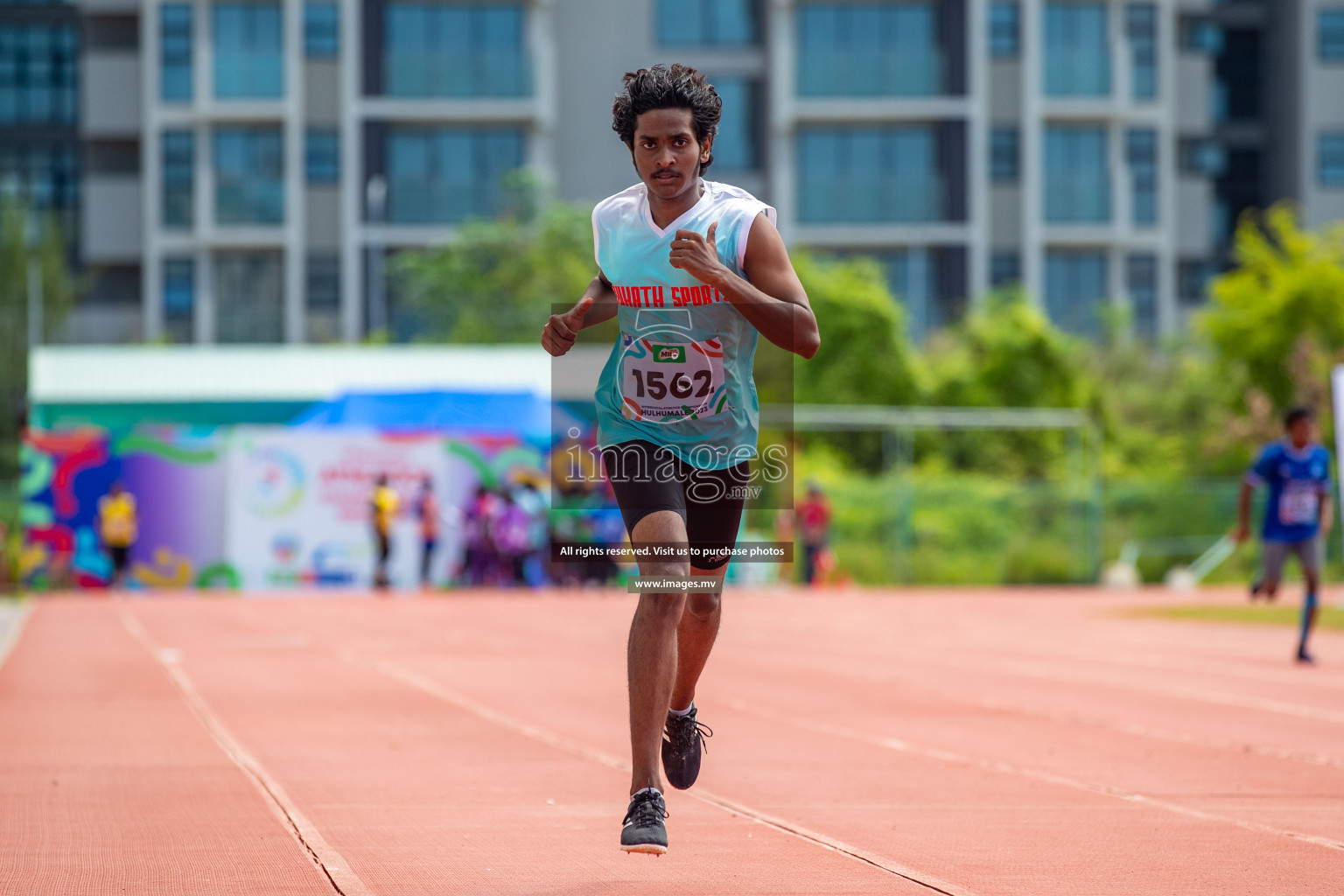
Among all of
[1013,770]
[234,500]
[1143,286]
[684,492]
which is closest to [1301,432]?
[1013,770]

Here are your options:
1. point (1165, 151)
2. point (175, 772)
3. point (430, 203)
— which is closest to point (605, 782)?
point (175, 772)

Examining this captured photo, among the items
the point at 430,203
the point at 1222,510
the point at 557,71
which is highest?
the point at 557,71

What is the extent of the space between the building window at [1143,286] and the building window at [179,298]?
2623cm

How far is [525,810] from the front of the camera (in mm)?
7043

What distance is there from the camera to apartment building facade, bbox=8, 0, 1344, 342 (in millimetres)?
50781

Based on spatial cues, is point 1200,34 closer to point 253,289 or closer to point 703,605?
point 253,289

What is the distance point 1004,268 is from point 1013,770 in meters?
44.8

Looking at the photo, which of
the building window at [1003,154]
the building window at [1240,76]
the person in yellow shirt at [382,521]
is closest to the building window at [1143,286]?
the building window at [1003,154]

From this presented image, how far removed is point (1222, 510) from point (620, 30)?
25.3 metres

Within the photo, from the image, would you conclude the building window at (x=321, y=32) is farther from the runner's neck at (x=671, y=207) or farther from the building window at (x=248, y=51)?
the runner's neck at (x=671, y=207)

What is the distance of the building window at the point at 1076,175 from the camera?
2050 inches

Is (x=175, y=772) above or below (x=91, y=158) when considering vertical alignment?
below

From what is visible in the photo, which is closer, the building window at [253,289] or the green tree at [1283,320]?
the green tree at [1283,320]

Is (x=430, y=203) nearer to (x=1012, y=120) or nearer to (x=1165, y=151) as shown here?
(x=1012, y=120)
